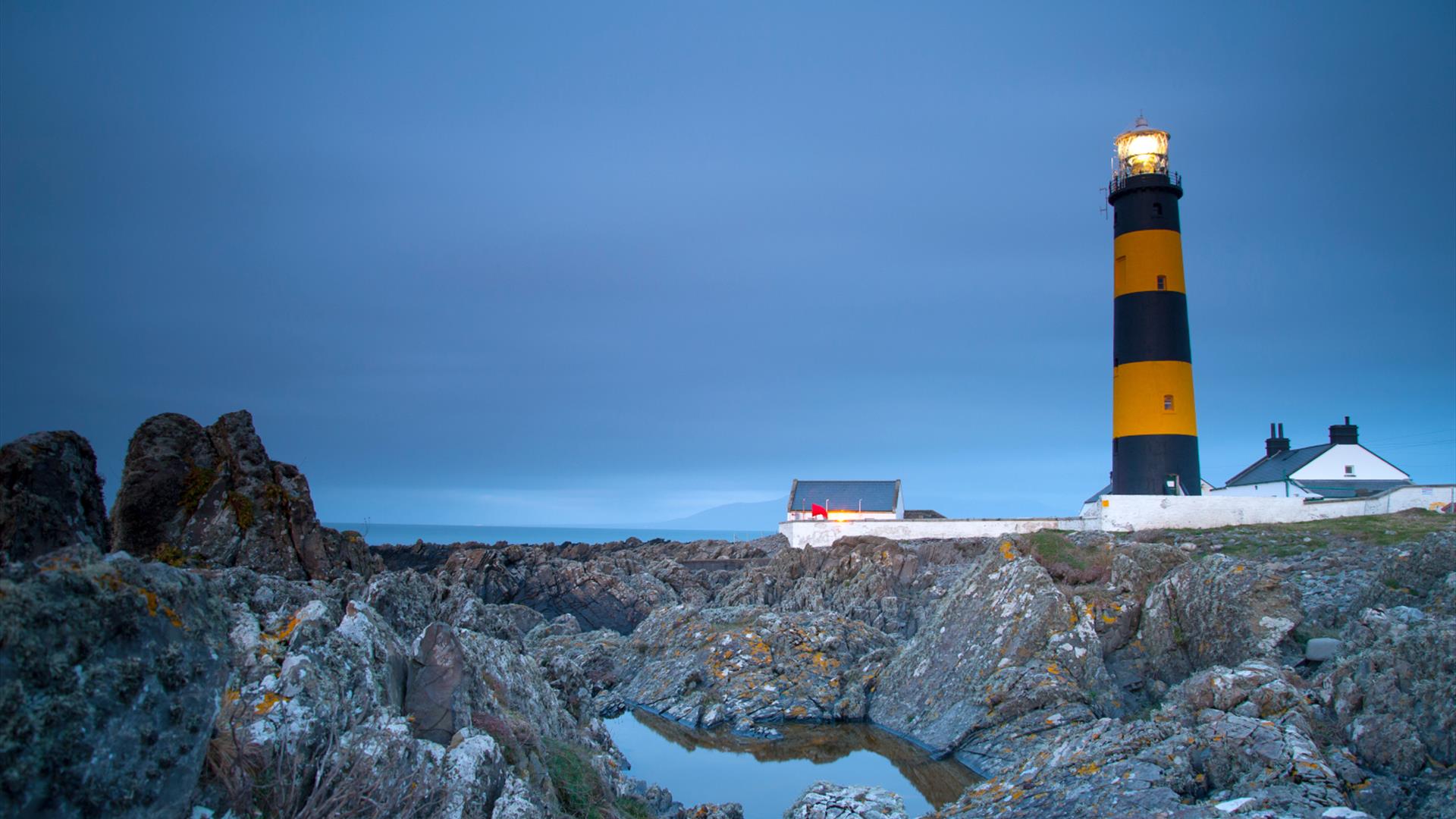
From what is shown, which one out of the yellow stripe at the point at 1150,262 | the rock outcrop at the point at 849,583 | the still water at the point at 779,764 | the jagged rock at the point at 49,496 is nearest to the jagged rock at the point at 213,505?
the jagged rock at the point at 49,496

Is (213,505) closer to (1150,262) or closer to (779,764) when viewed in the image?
(779,764)

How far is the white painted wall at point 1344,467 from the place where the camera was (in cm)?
4703

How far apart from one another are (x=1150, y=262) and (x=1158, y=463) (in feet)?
27.7

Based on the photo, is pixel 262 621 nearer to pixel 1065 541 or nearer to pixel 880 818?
pixel 880 818

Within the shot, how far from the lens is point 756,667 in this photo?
19.9 m

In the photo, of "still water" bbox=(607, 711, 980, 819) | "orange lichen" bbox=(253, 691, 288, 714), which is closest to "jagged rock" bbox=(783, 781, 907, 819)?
"still water" bbox=(607, 711, 980, 819)

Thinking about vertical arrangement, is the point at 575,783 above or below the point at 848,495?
below

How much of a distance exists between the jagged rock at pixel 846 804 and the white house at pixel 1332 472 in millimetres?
41466

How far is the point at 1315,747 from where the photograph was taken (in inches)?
329

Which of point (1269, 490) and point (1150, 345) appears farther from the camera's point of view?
point (1269, 490)

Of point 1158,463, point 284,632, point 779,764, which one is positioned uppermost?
point 1158,463

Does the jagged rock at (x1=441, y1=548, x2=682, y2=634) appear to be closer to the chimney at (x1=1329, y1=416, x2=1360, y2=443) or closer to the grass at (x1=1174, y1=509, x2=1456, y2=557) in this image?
the grass at (x1=1174, y1=509, x2=1456, y2=557)

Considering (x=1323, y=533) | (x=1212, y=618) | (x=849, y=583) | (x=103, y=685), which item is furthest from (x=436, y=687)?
(x=1323, y=533)

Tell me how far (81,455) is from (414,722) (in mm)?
4700
